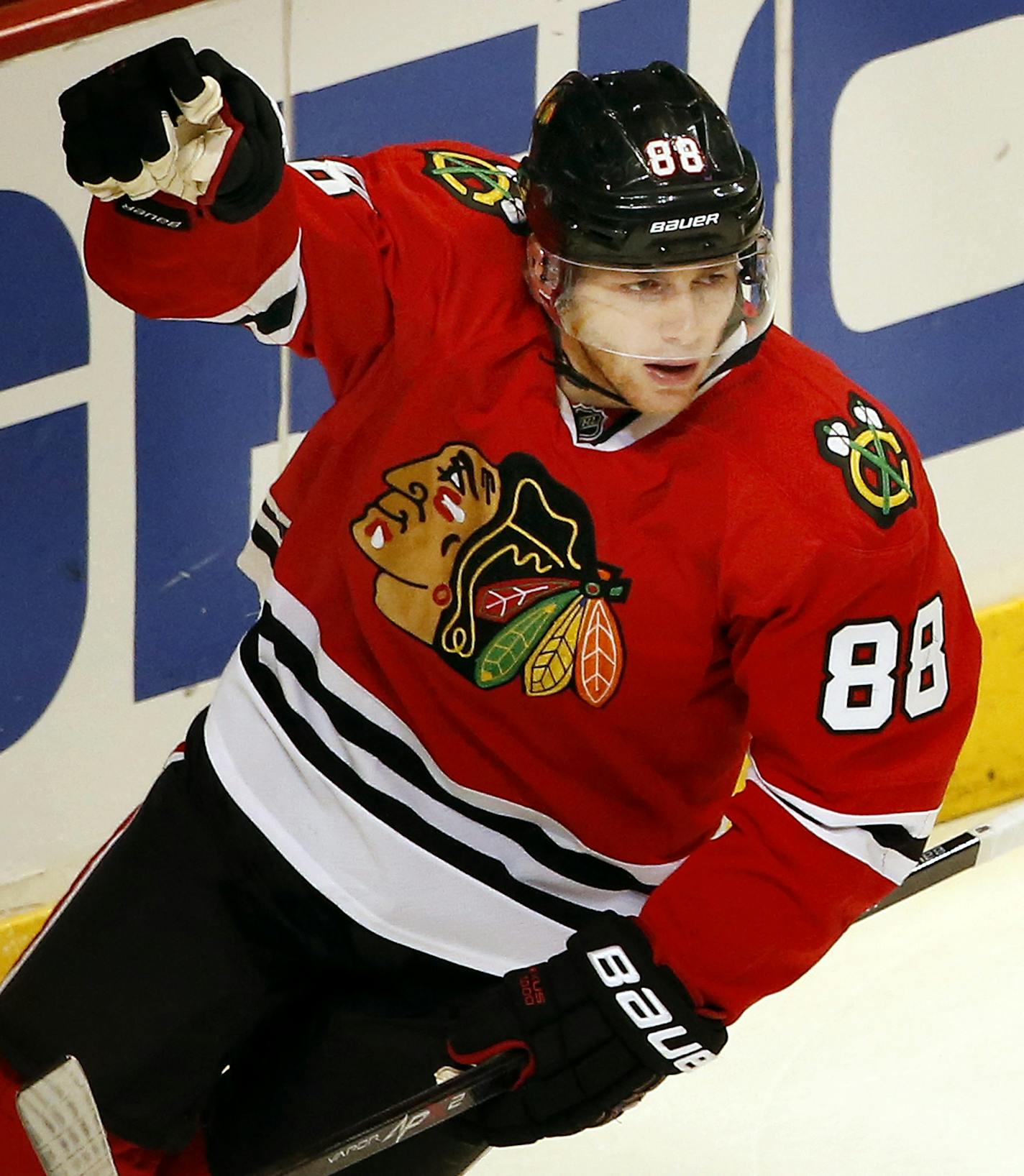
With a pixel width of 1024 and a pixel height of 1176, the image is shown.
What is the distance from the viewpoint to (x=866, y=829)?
6.57ft

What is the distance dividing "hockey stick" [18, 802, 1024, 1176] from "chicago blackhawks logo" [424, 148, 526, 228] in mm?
833

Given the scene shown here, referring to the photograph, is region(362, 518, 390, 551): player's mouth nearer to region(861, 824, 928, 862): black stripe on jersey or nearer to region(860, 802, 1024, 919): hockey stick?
region(861, 824, 928, 862): black stripe on jersey

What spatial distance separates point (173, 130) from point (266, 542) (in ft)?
2.12

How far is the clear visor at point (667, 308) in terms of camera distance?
195cm

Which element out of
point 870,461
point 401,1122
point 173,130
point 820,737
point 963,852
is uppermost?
point 173,130

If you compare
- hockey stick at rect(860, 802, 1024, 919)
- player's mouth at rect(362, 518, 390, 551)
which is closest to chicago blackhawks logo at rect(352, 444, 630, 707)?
player's mouth at rect(362, 518, 390, 551)

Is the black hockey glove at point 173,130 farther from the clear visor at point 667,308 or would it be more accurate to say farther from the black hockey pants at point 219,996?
the black hockey pants at point 219,996

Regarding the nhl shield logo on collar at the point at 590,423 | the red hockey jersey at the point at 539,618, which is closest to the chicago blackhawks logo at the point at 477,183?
the red hockey jersey at the point at 539,618

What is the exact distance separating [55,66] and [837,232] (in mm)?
1282

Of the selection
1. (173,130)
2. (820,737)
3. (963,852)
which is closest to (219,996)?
(820,737)

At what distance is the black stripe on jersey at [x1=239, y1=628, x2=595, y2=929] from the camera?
218 centimetres

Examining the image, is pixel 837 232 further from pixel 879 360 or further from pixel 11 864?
pixel 11 864

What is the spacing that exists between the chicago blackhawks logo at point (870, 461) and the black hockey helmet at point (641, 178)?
0.62 ft

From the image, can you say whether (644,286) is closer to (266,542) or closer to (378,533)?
(378,533)
